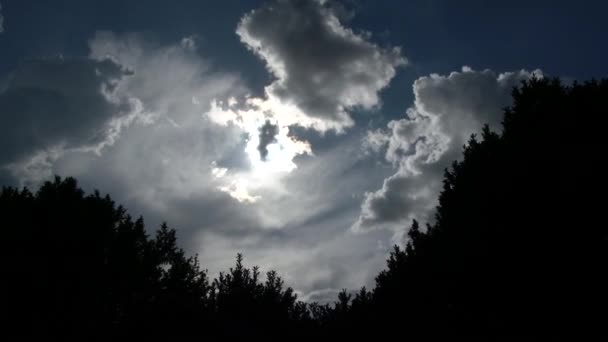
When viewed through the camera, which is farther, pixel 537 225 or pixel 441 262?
pixel 441 262

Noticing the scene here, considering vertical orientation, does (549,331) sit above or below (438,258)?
below

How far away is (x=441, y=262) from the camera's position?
724 inches

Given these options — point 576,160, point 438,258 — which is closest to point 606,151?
point 576,160

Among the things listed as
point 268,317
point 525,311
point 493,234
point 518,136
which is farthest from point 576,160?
point 268,317

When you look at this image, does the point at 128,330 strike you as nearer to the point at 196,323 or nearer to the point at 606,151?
the point at 196,323

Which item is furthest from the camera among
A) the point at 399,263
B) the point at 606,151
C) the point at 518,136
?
the point at 399,263

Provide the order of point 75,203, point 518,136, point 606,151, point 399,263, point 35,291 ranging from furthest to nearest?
1. point 399,263
2. point 75,203
3. point 35,291
4. point 518,136
5. point 606,151

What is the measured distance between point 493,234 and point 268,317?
56.6 ft

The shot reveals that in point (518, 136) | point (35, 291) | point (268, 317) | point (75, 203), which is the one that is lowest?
point (268, 317)

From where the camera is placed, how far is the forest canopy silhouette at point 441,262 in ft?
38.7

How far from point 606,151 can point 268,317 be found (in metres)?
21.1

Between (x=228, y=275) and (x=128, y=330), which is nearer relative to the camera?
(x=128, y=330)

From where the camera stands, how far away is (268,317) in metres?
25.6

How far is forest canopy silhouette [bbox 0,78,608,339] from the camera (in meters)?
11.8
